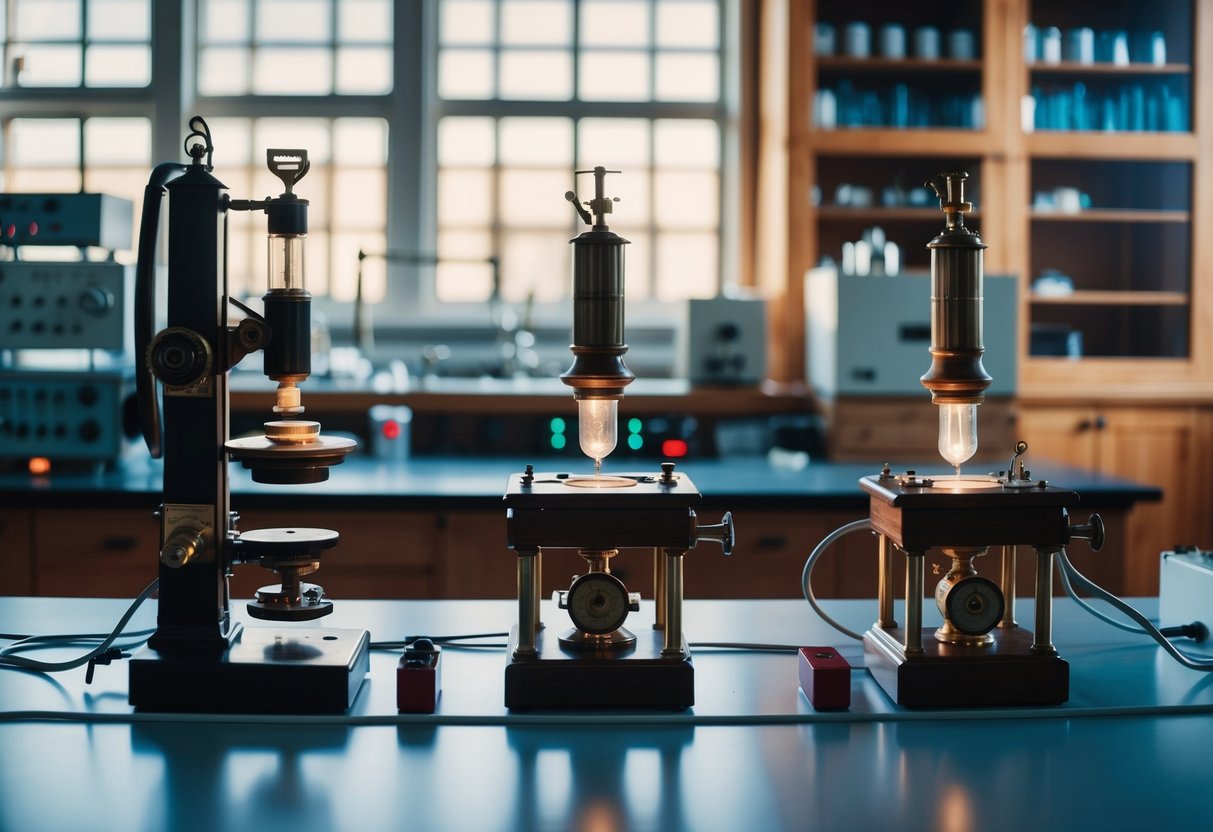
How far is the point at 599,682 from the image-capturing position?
3.96ft

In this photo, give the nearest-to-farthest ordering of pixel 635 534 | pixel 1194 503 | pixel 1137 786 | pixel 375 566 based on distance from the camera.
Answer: pixel 1137 786, pixel 635 534, pixel 375 566, pixel 1194 503

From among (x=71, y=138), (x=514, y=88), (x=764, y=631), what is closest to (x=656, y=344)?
(x=514, y=88)

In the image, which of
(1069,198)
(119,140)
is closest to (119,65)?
(119,140)

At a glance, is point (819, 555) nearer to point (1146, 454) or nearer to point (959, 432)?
point (959, 432)

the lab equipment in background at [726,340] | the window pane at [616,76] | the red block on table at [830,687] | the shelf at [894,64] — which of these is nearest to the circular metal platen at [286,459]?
the red block on table at [830,687]

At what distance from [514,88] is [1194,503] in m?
2.92

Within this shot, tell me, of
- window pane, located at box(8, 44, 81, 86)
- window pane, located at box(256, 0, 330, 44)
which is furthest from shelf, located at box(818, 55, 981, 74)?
window pane, located at box(8, 44, 81, 86)

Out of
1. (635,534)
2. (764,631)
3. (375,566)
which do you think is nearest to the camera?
(635,534)

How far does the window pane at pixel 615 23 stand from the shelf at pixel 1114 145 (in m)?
1.56

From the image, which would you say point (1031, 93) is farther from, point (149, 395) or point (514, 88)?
point (149, 395)

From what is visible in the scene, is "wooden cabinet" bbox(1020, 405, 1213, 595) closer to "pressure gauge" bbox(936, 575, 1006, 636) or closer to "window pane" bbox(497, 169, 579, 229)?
"window pane" bbox(497, 169, 579, 229)

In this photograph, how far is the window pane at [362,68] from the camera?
4.66m

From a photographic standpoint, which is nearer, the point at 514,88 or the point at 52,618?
the point at 52,618

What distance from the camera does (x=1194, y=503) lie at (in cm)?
419
